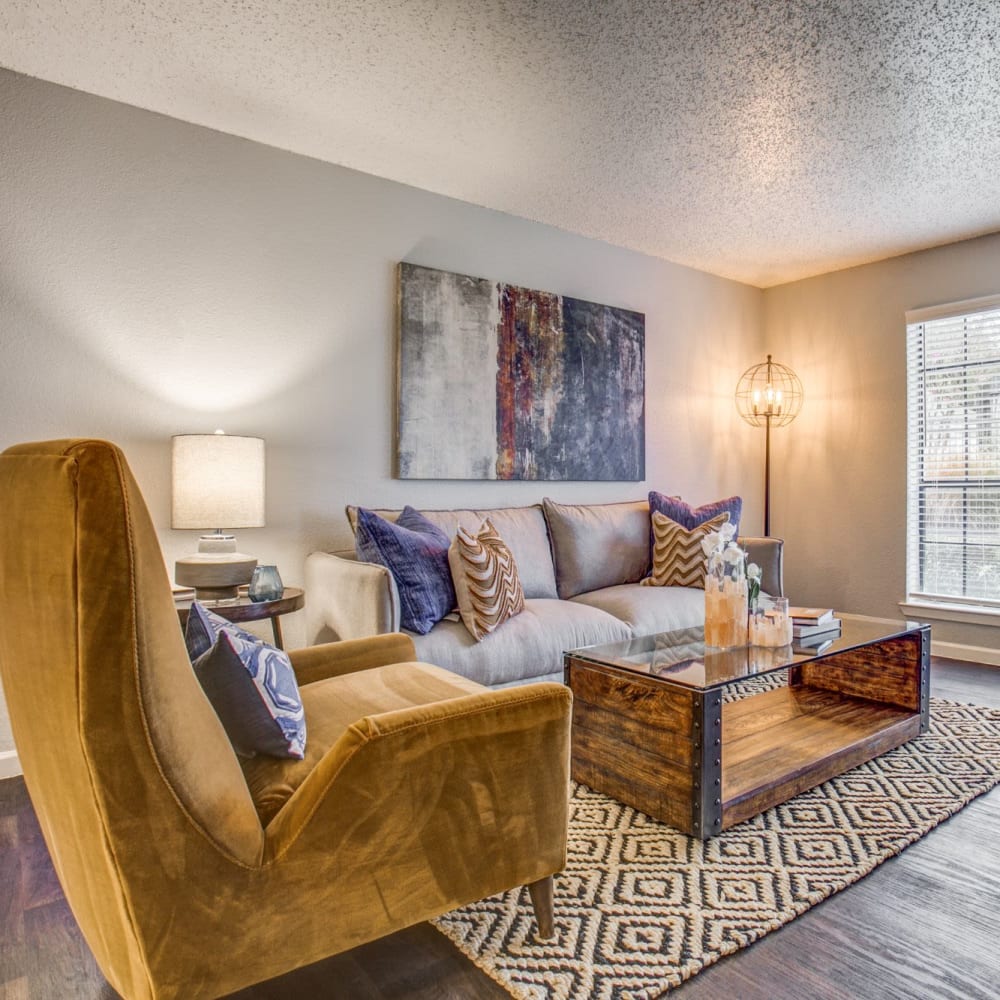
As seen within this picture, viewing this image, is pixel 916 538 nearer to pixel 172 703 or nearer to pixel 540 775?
pixel 540 775

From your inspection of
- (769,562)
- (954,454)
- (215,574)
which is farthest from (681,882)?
(954,454)

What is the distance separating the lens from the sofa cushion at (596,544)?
12.1ft

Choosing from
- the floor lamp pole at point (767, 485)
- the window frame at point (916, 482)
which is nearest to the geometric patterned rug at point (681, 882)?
the window frame at point (916, 482)

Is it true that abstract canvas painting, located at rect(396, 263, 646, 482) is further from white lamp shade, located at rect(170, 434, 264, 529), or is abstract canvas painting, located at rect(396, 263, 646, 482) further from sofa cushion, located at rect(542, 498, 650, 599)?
white lamp shade, located at rect(170, 434, 264, 529)

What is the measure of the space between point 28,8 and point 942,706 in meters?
4.23

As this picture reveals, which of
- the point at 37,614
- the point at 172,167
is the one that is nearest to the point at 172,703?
the point at 37,614

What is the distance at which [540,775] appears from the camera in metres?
1.42

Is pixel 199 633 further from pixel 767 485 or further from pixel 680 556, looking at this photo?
pixel 767 485

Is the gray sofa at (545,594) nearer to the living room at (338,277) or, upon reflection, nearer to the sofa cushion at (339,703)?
the living room at (338,277)

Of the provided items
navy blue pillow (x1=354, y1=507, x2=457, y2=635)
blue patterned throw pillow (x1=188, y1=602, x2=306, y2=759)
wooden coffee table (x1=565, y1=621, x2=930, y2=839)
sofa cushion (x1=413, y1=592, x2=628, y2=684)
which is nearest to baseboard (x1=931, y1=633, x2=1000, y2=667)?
wooden coffee table (x1=565, y1=621, x2=930, y2=839)

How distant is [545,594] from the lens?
352cm

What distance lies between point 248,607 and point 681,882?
5.20ft

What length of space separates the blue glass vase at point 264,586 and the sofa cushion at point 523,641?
0.53 m

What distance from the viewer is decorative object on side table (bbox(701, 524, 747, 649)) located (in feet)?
7.77
